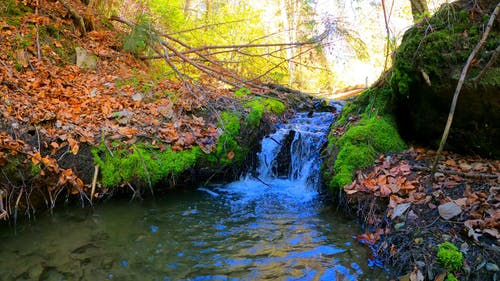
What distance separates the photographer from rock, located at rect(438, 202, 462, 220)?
12.2 ft

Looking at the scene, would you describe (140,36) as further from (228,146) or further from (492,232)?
(492,232)

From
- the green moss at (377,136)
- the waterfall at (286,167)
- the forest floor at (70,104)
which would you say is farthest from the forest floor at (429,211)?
the forest floor at (70,104)

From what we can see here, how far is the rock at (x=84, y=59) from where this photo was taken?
24.2 feet

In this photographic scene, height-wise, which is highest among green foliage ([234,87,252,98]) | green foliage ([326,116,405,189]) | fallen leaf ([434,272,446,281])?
green foliage ([234,87,252,98])

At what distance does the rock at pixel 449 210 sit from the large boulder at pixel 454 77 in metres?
1.52

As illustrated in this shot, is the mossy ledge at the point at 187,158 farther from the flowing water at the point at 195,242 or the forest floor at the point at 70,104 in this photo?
the flowing water at the point at 195,242

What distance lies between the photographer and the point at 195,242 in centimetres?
441

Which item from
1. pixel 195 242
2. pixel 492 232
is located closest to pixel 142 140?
pixel 195 242

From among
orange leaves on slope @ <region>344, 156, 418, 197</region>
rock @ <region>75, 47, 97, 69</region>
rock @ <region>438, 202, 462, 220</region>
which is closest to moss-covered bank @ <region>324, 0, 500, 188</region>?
orange leaves on slope @ <region>344, 156, 418, 197</region>

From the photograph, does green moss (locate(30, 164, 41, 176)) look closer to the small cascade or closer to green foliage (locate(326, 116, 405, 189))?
the small cascade

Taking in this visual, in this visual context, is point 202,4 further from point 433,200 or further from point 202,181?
point 433,200

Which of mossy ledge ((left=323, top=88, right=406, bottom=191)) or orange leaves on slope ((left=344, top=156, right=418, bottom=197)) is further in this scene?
mossy ledge ((left=323, top=88, right=406, bottom=191))

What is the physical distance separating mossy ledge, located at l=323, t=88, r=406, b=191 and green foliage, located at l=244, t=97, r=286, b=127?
1.64m

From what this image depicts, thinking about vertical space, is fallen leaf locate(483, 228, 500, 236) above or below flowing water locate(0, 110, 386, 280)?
above
